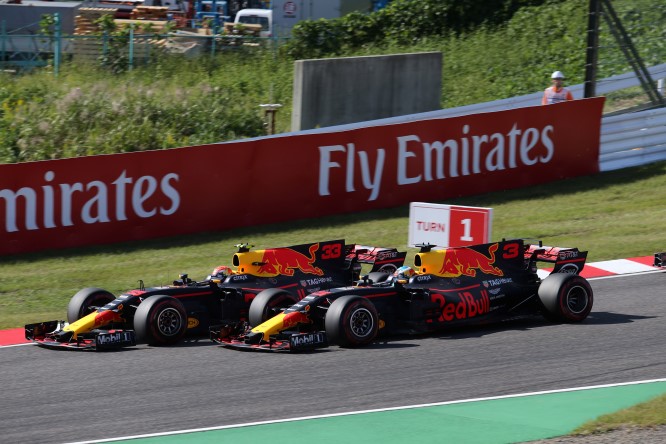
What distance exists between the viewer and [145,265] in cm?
1537

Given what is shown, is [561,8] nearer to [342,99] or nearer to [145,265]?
[342,99]

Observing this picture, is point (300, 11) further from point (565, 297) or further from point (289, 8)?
point (565, 297)

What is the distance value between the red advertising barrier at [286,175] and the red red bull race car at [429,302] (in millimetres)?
5860

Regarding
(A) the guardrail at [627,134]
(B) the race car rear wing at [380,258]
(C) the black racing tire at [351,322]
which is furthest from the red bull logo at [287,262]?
(A) the guardrail at [627,134]

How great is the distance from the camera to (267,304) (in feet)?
34.9

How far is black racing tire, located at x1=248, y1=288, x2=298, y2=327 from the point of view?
10.6 metres

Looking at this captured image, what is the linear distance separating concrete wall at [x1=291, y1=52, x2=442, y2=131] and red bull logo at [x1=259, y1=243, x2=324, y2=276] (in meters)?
11.0

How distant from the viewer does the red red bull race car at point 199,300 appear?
10570 mm

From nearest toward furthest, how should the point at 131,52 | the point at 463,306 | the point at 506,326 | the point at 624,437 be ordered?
1. the point at 624,437
2. the point at 463,306
3. the point at 506,326
4. the point at 131,52

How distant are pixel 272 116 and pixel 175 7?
2033 cm

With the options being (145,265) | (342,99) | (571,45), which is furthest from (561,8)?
(145,265)

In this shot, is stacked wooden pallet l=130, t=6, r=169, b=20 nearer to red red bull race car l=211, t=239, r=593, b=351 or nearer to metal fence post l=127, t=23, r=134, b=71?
metal fence post l=127, t=23, r=134, b=71

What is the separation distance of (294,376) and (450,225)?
3.42 meters

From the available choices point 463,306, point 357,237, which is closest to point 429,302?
point 463,306
